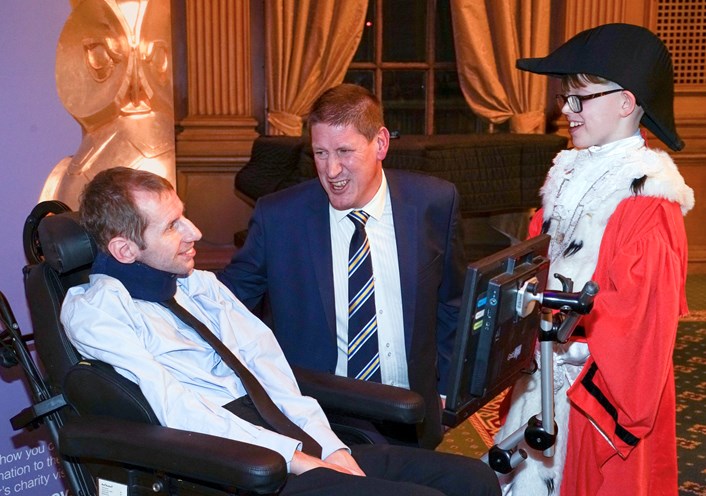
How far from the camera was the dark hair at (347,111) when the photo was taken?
7.93 feet

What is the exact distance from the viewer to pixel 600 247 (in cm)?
228

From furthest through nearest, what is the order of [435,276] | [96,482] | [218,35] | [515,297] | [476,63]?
[476,63], [218,35], [435,276], [96,482], [515,297]

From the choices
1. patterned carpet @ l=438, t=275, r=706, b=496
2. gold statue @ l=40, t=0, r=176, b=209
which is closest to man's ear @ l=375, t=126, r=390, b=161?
gold statue @ l=40, t=0, r=176, b=209

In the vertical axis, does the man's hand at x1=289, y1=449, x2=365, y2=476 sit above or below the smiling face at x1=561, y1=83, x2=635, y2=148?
below

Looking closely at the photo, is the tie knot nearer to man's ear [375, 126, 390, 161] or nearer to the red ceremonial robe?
man's ear [375, 126, 390, 161]

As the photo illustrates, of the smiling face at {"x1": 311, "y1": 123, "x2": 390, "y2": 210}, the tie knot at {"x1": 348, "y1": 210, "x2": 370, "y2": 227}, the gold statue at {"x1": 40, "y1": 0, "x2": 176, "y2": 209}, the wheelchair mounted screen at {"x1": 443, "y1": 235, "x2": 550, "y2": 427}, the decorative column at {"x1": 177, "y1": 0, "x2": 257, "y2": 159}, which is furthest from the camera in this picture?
the decorative column at {"x1": 177, "y1": 0, "x2": 257, "y2": 159}

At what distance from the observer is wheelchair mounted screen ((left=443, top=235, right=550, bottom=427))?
174 centimetres

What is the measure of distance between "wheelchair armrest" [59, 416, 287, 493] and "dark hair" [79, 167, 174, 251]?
0.44 m

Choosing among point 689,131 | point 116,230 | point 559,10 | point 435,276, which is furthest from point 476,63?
point 116,230

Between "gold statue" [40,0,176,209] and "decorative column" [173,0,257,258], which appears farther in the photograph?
"decorative column" [173,0,257,258]

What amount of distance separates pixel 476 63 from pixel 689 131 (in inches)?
63.4

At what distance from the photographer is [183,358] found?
2.20 m

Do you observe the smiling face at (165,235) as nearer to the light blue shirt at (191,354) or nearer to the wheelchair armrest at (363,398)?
the light blue shirt at (191,354)

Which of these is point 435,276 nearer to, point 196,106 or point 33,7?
point 33,7
